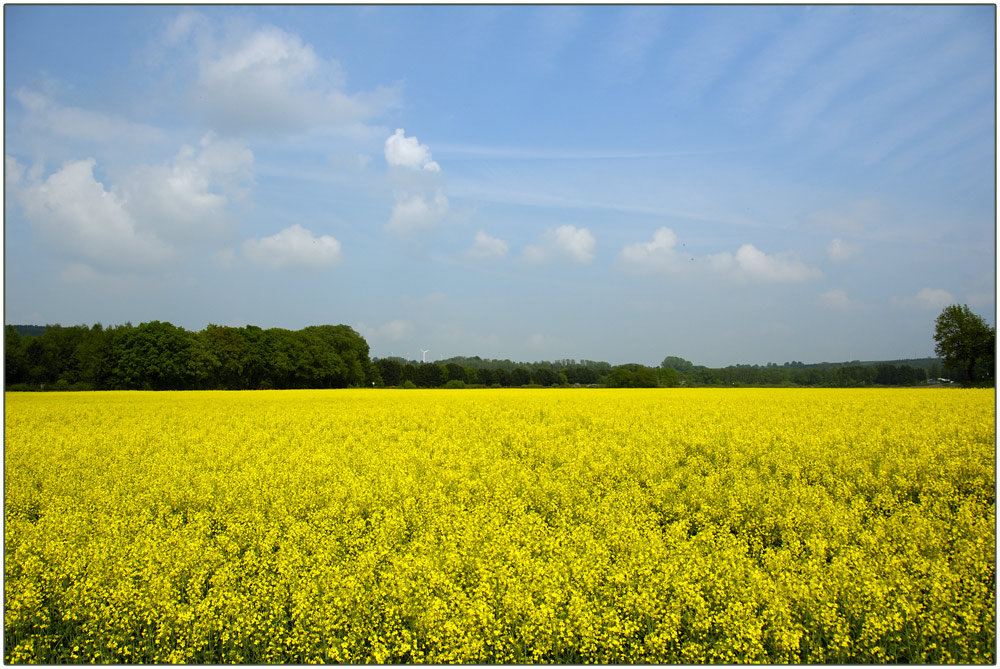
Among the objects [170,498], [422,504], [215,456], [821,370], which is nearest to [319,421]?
[215,456]

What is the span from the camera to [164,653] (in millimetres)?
4508

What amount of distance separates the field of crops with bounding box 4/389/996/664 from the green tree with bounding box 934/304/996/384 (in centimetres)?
1812

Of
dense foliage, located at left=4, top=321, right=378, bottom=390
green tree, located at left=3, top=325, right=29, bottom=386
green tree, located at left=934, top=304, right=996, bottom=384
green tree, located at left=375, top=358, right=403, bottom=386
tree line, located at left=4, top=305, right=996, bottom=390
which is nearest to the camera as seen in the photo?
green tree, located at left=934, top=304, right=996, bottom=384

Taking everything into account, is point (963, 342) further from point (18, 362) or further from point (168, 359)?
point (18, 362)

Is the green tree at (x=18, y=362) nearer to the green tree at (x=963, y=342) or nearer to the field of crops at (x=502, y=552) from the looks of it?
the field of crops at (x=502, y=552)

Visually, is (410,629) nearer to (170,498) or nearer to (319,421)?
(170,498)

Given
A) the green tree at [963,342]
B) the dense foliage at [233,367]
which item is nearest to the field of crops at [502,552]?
the green tree at [963,342]

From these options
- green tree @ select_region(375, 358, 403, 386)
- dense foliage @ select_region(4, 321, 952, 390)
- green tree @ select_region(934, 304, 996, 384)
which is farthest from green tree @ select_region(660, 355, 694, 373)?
green tree @ select_region(375, 358, 403, 386)

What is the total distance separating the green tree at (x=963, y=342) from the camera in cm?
2555

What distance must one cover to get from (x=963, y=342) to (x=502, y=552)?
1223 inches

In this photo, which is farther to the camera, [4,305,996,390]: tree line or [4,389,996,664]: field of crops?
[4,305,996,390]: tree line

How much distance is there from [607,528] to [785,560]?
185 cm

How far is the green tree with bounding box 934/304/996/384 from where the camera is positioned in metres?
25.5

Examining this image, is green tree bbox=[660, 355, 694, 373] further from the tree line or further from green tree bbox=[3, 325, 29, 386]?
green tree bbox=[3, 325, 29, 386]
